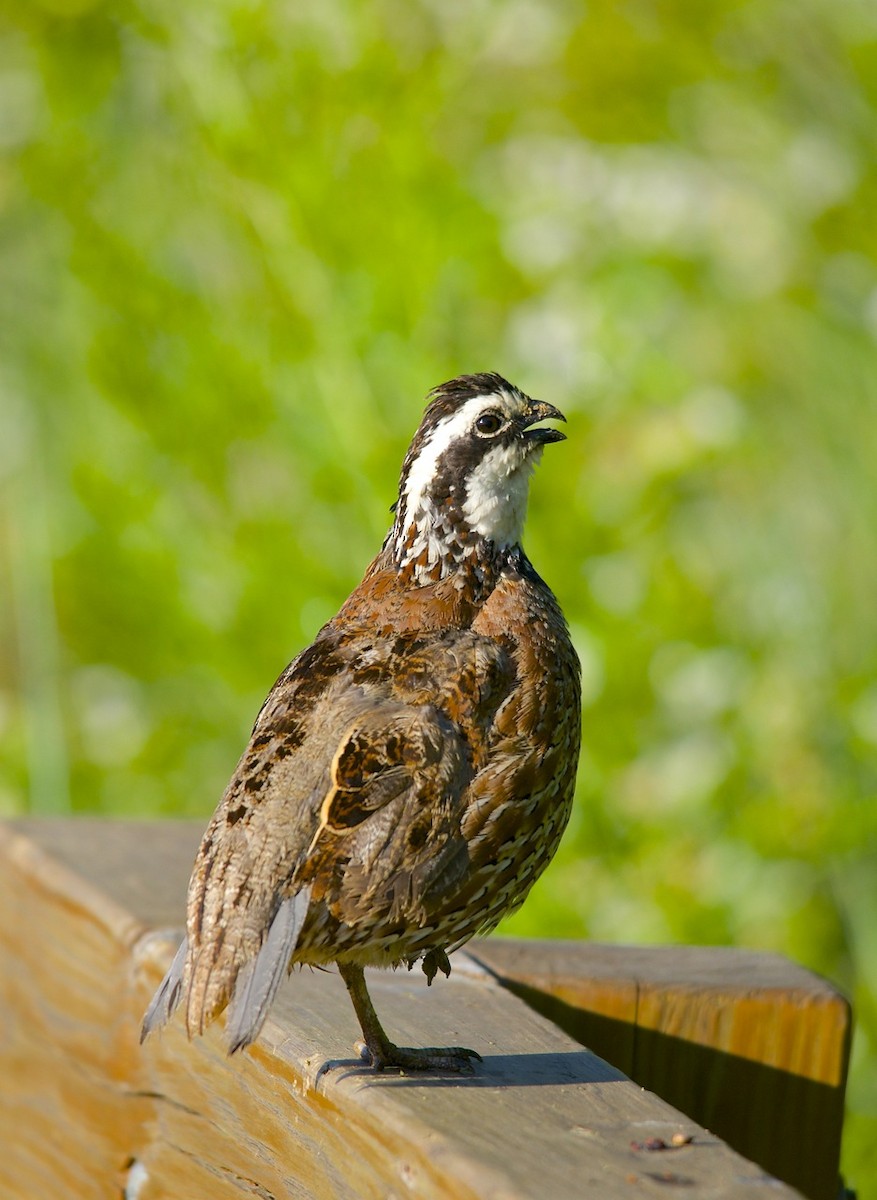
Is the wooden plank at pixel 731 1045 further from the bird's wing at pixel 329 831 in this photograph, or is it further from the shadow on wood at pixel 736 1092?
the bird's wing at pixel 329 831

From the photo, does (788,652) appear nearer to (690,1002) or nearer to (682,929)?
(682,929)

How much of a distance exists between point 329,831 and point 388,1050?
0.97 ft

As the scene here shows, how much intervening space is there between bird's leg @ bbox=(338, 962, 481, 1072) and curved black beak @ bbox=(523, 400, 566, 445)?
104cm

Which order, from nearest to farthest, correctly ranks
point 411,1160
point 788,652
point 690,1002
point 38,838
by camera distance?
point 411,1160, point 690,1002, point 38,838, point 788,652

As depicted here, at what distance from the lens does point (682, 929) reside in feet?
14.8

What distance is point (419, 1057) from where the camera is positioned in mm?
2152

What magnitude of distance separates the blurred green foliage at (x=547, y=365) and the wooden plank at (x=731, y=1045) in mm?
1716

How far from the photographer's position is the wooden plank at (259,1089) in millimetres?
1710

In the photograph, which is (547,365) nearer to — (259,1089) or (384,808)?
(384,808)

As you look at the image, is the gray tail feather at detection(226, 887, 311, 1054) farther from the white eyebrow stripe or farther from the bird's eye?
the bird's eye

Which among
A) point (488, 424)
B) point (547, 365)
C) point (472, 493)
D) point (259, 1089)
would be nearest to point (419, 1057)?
point (259, 1089)

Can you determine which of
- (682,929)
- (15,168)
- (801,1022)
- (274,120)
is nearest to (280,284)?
(274,120)

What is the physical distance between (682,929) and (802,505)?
59.5 inches

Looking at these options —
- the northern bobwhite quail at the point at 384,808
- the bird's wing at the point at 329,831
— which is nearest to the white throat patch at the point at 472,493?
the northern bobwhite quail at the point at 384,808
